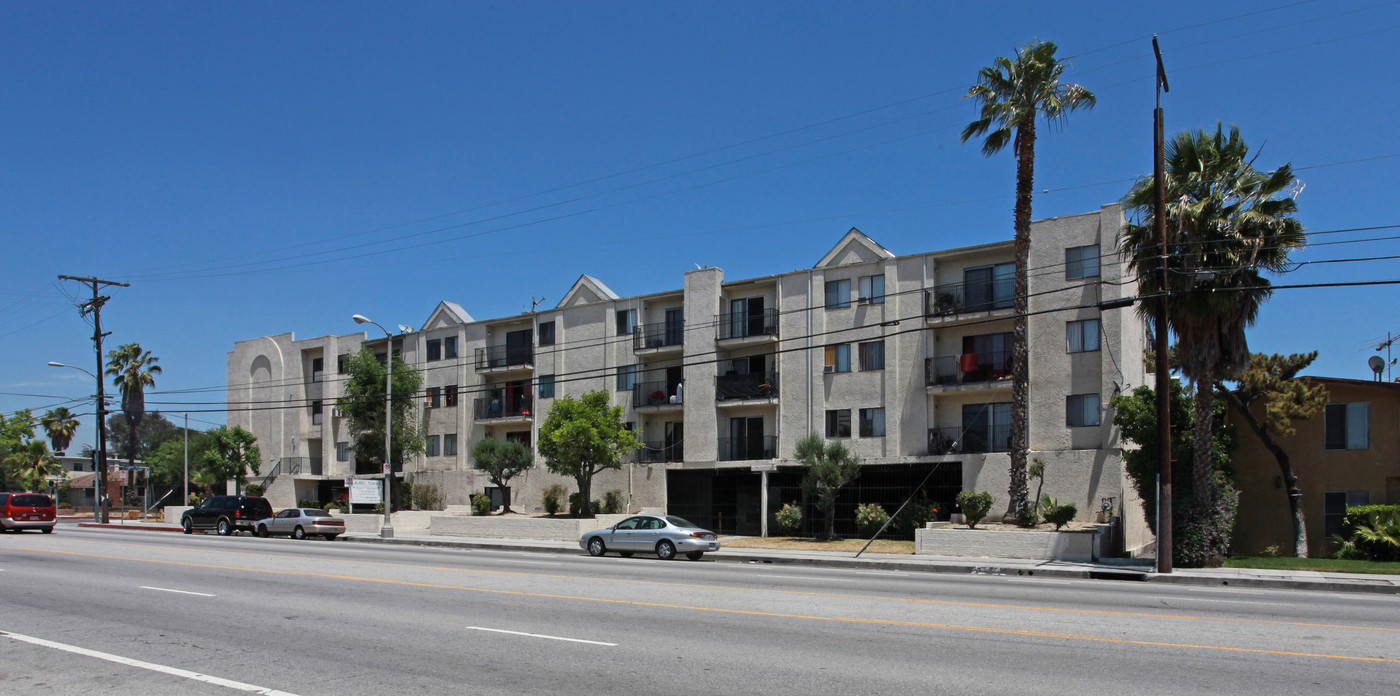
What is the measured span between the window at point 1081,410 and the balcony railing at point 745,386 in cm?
1118

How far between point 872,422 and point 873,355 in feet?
8.29

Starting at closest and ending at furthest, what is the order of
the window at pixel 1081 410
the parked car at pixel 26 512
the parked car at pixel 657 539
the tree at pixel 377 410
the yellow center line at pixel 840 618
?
the yellow center line at pixel 840 618 → the parked car at pixel 657 539 → the window at pixel 1081 410 → the parked car at pixel 26 512 → the tree at pixel 377 410

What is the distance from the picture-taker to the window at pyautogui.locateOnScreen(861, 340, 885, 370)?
37375 mm

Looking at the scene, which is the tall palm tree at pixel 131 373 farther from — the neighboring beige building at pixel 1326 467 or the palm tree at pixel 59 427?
the neighboring beige building at pixel 1326 467

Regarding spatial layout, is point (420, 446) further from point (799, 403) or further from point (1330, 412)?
point (1330, 412)

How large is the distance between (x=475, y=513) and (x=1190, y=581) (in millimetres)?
30167

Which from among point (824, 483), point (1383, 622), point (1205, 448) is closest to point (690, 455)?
point (824, 483)

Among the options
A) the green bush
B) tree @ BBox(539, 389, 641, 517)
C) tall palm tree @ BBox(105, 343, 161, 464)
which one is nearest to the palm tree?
tall palm tree @ BBox(105, 343, 161, 464)

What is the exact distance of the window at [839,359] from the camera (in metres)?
38.3

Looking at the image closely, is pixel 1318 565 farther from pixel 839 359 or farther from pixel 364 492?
pixel 364 492

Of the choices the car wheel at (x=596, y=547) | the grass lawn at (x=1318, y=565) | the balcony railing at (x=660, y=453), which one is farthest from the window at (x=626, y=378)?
the grass lawn at (x=1318, y=565)

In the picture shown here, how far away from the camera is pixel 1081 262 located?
33594 millimetres

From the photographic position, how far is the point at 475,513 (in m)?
43.4

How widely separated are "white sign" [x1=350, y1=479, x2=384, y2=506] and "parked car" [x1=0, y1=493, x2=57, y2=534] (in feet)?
36.4
